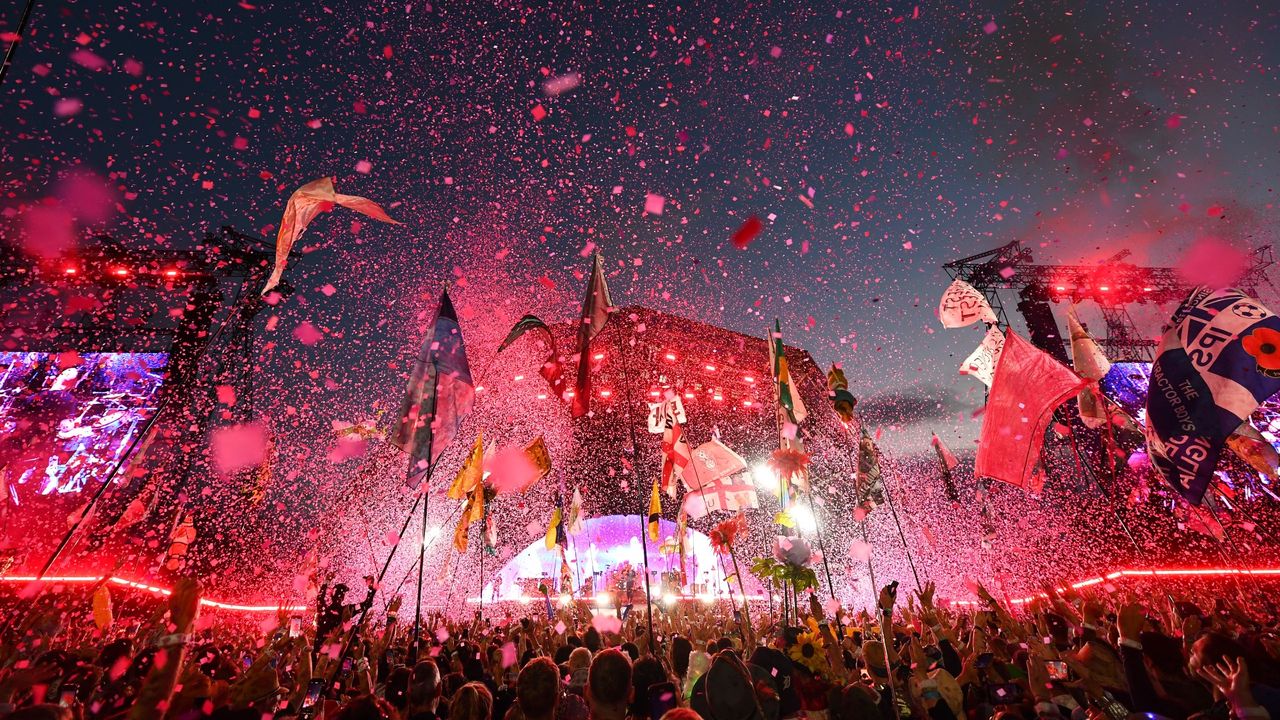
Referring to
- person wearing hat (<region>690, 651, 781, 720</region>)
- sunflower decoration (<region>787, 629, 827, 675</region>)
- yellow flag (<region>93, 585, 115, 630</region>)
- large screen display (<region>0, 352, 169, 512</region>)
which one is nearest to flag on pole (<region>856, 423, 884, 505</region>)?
sunflower decoration (<region>787, 629, 827, 675</region>)

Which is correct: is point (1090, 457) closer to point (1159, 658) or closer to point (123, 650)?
point (1159, 658)

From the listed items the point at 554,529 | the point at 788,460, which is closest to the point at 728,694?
the point at 788,460

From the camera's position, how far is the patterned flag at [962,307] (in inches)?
398

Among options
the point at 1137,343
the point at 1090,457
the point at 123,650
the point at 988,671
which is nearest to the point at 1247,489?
the point at 1090,457

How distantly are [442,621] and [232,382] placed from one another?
14158 mm

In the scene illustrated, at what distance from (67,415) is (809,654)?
27587 millimetres

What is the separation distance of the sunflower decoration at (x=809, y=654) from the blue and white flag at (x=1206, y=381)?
→ 3.87 m

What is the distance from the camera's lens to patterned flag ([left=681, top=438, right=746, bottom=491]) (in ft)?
46.5

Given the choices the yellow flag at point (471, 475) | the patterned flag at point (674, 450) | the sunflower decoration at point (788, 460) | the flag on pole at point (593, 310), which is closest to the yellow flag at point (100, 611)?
the yellow flag at point (471, 475)

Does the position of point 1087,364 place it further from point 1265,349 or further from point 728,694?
point 728,694

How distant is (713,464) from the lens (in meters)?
14.6

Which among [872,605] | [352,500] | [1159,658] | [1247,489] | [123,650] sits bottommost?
[872,605]

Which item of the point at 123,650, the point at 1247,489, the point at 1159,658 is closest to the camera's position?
the point at 1159,658

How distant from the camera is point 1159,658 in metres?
2.89
